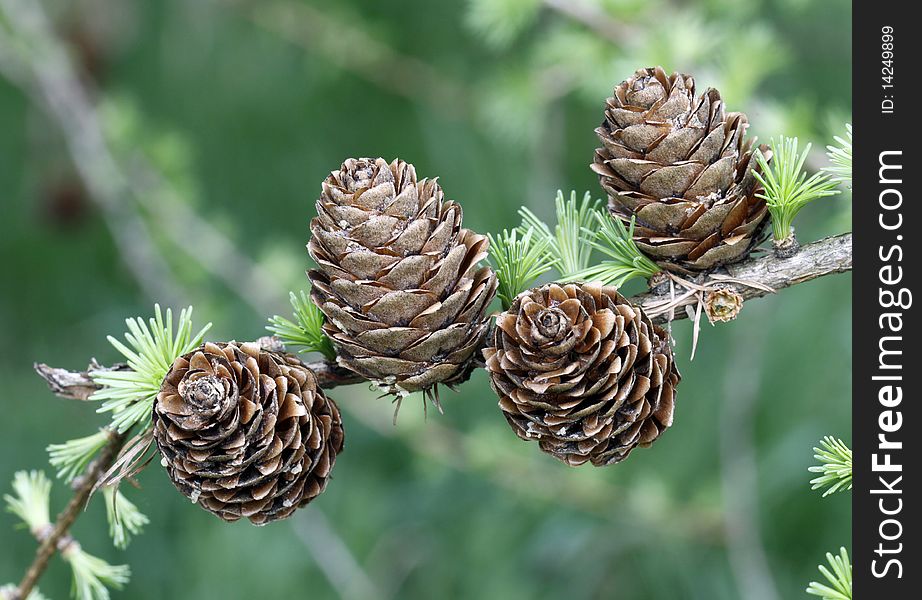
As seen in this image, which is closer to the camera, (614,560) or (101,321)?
(614,560)

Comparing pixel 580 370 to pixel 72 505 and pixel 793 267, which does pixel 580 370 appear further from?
pixel 72 505

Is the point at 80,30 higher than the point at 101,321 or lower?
higher

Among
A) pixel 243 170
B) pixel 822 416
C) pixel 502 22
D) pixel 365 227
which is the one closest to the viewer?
pixel 365 227

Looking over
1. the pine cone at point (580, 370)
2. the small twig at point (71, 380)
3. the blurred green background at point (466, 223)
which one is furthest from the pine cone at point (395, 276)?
the blurred green background at point (466, 223)

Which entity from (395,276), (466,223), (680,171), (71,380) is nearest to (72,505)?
(71,380)

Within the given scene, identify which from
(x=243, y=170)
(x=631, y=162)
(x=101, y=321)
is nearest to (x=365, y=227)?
(x=631, y=162)

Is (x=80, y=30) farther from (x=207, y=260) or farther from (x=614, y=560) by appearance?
(x=614, y=560)

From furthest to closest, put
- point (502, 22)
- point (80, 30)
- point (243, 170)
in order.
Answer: point (243, 170), point (80, 30), point (502, 22)
